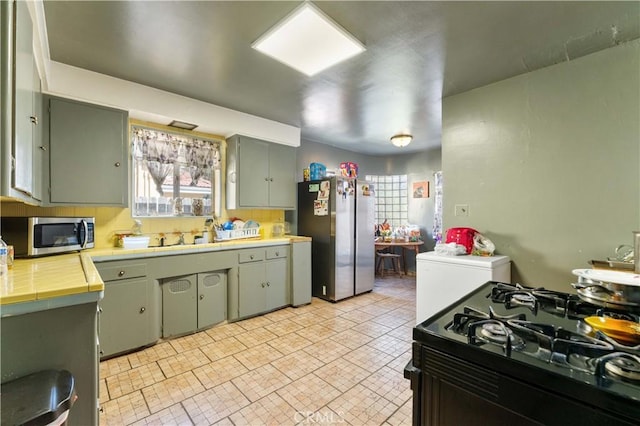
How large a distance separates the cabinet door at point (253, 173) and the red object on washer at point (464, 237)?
7.55ft

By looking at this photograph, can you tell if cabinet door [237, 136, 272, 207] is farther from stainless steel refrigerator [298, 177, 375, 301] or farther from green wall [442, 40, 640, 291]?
green wall [442, 40, 640, 291]

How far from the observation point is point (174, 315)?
275 centimetres

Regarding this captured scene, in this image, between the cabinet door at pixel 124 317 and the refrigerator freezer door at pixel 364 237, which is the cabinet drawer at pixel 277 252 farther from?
the cabinet door at pixel 124 317

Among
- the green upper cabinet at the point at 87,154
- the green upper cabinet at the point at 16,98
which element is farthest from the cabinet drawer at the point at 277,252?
the green upper cabinet at the point at 16,98

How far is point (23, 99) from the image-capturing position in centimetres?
134

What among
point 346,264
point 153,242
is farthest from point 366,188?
point 153,242

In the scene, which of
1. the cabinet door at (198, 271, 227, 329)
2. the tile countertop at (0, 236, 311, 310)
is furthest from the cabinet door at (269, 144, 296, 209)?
the tile countertop at (0, 236, 311, 310)

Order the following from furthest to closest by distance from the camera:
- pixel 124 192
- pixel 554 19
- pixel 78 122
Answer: pixel 124 192, pixel 78 122, pixel 554 19

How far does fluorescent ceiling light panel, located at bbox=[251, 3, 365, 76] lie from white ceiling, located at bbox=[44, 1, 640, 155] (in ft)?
0.18

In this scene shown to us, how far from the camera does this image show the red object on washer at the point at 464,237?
2588mm

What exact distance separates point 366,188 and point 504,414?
3.78 m

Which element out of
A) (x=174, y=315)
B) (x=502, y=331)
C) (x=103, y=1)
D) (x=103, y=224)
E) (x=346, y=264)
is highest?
(x=103, y=1)

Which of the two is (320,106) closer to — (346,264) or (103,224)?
(346,264)

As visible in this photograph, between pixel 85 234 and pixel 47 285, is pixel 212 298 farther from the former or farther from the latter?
pixel 47 285
